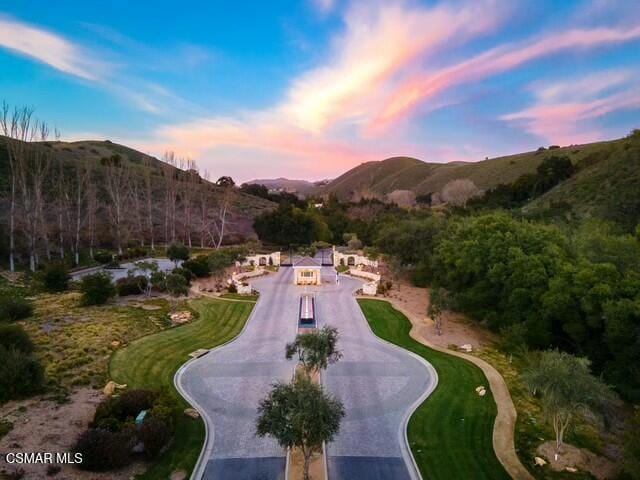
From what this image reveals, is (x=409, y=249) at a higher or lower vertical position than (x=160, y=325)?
higher

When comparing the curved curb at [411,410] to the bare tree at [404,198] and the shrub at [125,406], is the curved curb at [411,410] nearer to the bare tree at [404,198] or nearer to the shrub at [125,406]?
the shrub at [125,406]

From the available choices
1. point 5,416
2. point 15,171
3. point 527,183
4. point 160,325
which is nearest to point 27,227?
point 15,171

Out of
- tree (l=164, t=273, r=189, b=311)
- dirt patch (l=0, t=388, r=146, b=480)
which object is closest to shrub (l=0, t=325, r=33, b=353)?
dirt patch (l=0, t=388, r=146, b=480)

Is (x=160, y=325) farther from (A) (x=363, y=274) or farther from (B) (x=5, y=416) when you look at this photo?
(A) (x=363, y=274)

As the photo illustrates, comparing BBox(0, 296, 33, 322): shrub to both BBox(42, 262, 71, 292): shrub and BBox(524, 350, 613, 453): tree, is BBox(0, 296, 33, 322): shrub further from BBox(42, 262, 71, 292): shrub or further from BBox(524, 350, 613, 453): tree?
BBox(524, 350, 613, 453): tree

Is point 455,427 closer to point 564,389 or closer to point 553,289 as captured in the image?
point 564,389
